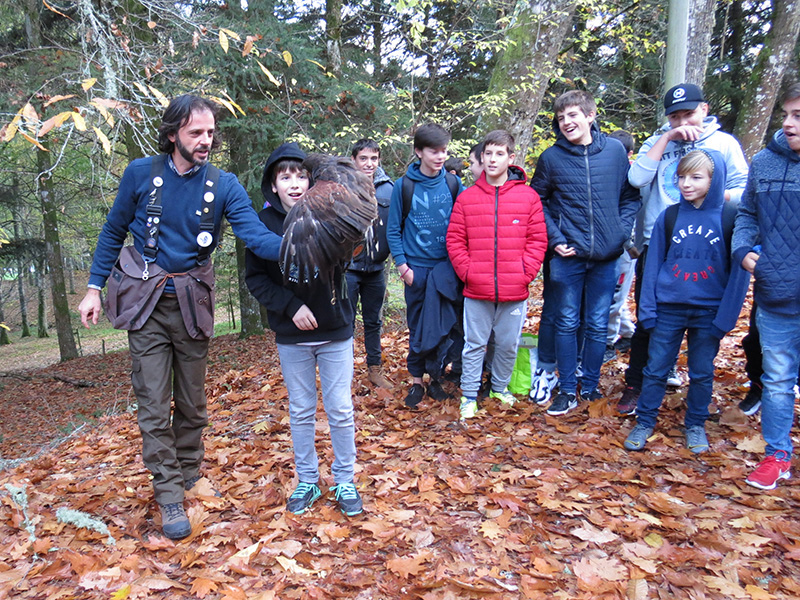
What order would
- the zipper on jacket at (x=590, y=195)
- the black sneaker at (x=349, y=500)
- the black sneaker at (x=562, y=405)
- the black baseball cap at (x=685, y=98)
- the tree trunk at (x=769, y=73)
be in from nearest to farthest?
the black sneaker at (x=349, y=500)
the black baseball cap at (x=685, y=98)
the zipper on jacket at (x=590, y=195)
the black sneaker at (x=562, y=405)
the tree trunk at (x=769, y=73)

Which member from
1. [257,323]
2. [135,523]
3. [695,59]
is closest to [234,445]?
[135,523]

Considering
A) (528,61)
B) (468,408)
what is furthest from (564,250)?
(528,61)

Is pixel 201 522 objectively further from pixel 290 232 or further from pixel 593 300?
pixel 593 300

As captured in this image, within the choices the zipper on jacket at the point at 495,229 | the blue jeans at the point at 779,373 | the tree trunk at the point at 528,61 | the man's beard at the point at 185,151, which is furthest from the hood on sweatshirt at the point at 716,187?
the man's beard at the point at 185,151

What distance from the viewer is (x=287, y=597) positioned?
2.59 m

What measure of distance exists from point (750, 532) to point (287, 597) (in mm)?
2515

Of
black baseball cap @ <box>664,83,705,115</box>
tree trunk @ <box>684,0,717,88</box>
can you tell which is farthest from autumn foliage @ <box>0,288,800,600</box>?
tree trunk @ <box>684,0,717,88</box>

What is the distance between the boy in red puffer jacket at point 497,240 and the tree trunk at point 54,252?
11548mm

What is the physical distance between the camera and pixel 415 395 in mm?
5012

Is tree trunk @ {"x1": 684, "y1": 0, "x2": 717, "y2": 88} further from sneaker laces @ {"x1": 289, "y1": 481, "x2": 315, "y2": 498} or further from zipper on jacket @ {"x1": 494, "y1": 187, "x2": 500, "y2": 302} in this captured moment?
sneaker laces @ {"x1": 289, "y1": 481, "x2": 315, "y2": 498}

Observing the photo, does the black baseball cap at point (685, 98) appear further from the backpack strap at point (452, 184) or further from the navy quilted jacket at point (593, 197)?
the backpack strap at point (452, 184)

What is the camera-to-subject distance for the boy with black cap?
13.0 ft

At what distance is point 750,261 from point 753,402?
1647 millimetres

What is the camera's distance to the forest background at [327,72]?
6023 millimetres
